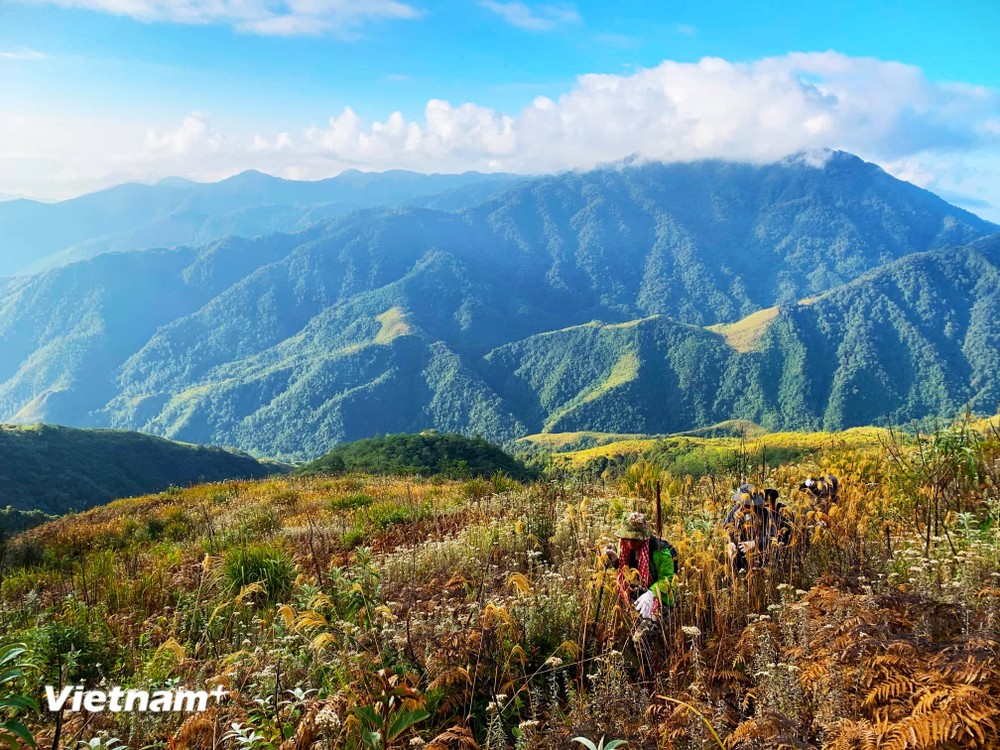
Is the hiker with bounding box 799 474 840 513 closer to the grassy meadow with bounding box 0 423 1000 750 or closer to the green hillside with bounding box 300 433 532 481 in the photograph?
the grassy meadow with bounding box 0 423 1000 750

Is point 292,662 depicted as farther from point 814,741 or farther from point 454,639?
point 814,741

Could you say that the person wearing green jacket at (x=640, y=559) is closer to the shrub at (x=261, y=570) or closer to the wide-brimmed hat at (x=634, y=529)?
the wide-brimmed hat at (x=634, y=529)

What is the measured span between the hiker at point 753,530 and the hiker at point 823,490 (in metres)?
0.47

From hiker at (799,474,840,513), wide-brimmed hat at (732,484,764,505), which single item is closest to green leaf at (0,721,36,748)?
wide-brimmed hat at (732,484,764,505)

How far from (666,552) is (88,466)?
95414mm

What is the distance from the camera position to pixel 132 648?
4.72 metres

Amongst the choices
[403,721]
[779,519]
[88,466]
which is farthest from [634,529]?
[88,466]

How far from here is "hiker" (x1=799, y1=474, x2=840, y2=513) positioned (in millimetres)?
5648

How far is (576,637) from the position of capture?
166 inches

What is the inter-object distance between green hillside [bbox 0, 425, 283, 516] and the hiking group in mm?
61926

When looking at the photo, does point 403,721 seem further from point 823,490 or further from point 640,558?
point 823,490

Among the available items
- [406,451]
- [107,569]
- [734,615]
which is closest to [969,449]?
[734,615]

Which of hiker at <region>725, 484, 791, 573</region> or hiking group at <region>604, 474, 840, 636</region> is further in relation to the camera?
hiker at <region>725, 484, 791, 573</region>

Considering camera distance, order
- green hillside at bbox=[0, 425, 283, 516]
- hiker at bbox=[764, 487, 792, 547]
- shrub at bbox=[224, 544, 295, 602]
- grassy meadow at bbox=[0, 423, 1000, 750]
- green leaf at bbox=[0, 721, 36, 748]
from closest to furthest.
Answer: green leaf at bbox=[0, 721, 36, 748] → grassy meadow at bbox=[0, 423, 1000, 750] → hiker at bbox=[764, 487, 792, 547] → shrub at bbox=[224, 544, 295, 602] → green hillside at bbox=[0, 425, 283, 516]
